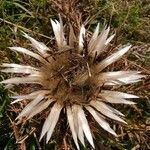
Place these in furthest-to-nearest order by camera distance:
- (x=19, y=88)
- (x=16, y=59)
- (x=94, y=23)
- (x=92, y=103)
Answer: (x=94, y=23) → (x=16, y=59) → (x=19, y=88) → (x=92, y=103)

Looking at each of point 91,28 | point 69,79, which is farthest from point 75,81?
point 91,28

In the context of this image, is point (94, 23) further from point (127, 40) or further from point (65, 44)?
point (65, 44)

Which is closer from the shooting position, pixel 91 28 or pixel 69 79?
pixel 69 79

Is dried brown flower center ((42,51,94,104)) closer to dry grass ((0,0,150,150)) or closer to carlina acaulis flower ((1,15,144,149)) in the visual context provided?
carlina acaulis flower ((1,15,144,149))

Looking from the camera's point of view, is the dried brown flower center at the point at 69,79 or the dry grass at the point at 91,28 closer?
the dried brown flower center at the point at 69,79

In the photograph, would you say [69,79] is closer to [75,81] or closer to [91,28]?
[75,81]

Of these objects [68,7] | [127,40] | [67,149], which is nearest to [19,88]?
[67,149]

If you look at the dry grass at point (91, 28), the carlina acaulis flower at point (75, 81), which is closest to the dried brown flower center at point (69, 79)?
the carlina acaulis flower at point (75, 81)

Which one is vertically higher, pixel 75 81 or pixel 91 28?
pixel 91 28

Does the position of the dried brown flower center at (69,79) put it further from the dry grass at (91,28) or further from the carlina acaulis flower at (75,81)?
the dry grass at (91,28)
